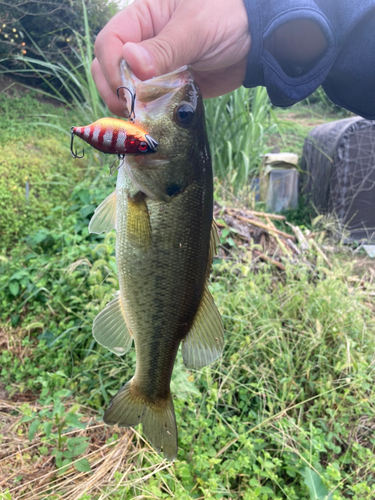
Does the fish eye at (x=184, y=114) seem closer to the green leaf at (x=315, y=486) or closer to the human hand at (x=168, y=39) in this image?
the human hand at (x=168, y=39)

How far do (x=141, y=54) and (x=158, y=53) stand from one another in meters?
0.07

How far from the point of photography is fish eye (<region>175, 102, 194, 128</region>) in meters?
1.01

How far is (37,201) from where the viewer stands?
3.51 m

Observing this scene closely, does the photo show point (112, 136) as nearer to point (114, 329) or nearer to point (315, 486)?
point (114, 329)

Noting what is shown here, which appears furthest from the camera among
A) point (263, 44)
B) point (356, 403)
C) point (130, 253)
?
point (356, 403)

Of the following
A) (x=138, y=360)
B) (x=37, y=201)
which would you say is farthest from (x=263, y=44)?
(x=37, y=201)

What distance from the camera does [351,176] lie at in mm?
5734

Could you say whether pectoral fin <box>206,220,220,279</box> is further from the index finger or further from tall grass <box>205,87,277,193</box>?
tall grass <box>205,87,277,193</box>

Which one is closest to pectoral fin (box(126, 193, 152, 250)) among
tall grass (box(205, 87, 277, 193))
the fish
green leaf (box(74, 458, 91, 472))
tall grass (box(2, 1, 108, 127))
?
the fish

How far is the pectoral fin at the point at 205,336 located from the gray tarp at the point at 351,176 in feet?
16.5

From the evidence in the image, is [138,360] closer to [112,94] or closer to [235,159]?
[112,94]

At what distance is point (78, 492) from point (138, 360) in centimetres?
84

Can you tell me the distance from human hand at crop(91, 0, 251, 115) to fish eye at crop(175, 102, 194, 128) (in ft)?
0.44

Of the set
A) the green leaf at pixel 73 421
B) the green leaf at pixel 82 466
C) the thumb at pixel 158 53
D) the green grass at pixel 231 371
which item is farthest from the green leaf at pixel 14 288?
the thumb at pixel 158 53
